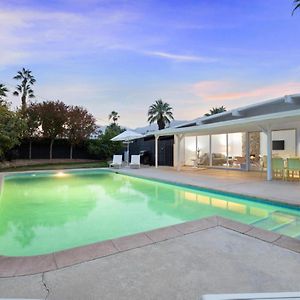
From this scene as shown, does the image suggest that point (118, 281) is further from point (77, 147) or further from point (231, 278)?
point (77, 147)

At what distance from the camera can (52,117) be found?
66.7 ft

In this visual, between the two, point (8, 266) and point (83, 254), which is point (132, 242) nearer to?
point (83, 254)

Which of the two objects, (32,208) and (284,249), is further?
(32,208)

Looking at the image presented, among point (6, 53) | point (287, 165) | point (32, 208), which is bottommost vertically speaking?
point (32, 208)

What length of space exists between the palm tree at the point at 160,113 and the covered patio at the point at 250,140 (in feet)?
50.6

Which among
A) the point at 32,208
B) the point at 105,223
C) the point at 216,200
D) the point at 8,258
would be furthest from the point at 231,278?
the point at 32,208

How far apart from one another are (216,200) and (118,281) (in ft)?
19.2

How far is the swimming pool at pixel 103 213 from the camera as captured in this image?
4.95 metres

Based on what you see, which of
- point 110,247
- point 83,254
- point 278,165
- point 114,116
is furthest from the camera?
point 114,116

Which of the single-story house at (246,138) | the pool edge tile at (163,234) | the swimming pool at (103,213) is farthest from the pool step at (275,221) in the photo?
the single-story house at (246,138)

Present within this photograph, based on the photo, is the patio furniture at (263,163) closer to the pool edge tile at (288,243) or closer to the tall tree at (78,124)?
the pool edge tile at (288,243)

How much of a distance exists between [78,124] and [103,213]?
15761 millimetres

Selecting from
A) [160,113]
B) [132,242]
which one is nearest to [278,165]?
[132,242]

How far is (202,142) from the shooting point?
62.0ft
